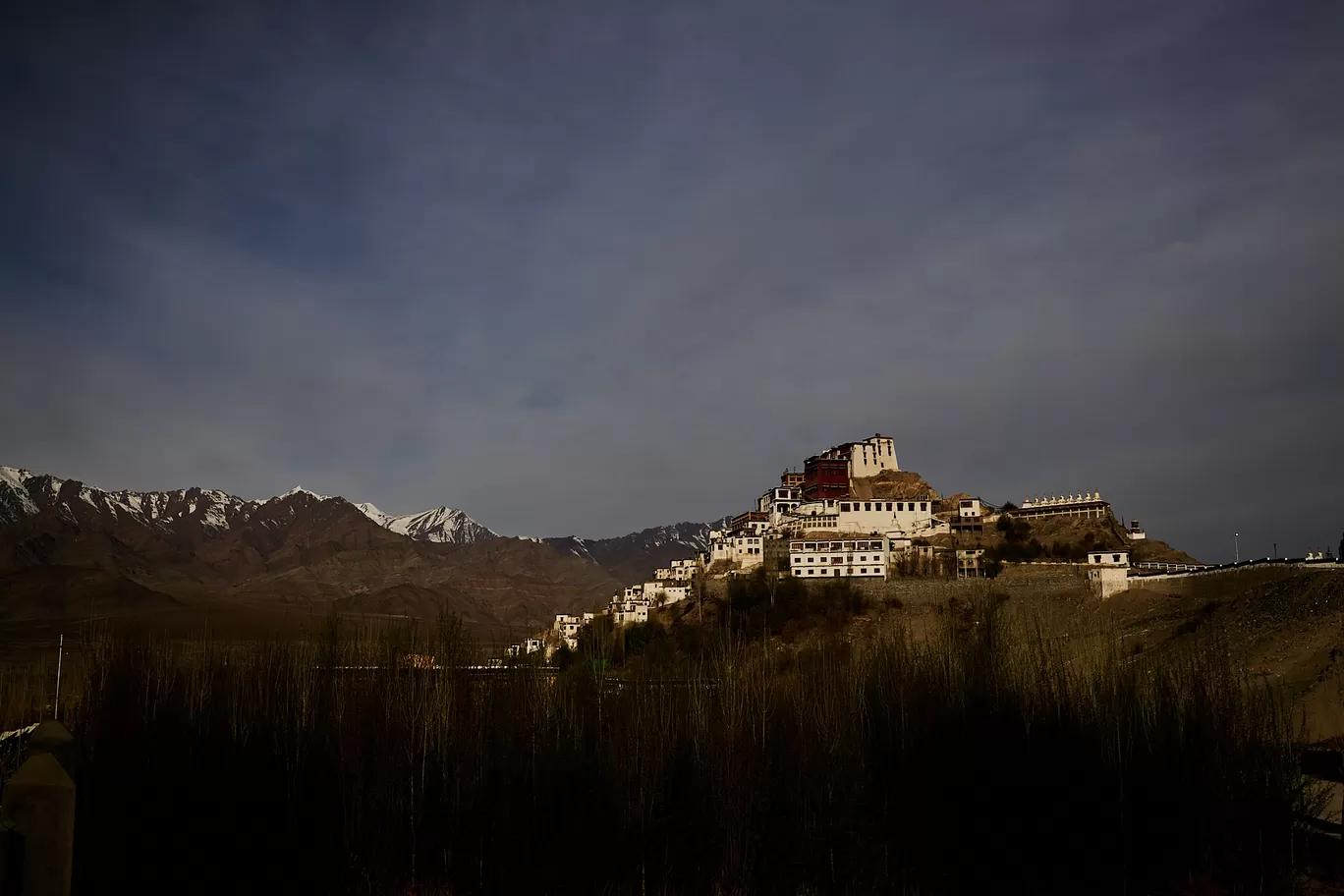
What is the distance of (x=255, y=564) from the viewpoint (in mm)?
193250

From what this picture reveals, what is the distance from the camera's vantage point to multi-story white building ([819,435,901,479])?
307 feet

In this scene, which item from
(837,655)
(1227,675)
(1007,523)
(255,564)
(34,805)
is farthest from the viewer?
(255,564)

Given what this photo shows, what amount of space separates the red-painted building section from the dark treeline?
66.8 meters

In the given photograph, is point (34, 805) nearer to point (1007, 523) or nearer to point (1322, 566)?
point (1322, 566)

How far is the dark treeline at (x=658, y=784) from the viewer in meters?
18.4

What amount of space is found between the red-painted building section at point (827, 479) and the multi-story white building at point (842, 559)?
14.8 m

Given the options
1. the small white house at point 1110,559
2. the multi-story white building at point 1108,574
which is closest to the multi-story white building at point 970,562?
the small white house at point 1110,559

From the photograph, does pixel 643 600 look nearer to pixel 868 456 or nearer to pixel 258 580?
pixel 868 456

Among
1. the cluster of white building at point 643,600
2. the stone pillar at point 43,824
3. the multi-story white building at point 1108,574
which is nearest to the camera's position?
the stone pillar at point 43,824

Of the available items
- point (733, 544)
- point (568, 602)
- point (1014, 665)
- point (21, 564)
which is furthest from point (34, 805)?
point (21, 564)

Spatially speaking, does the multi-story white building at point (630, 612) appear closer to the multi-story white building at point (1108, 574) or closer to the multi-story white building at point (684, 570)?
the multi-story white building at point (684, 570)

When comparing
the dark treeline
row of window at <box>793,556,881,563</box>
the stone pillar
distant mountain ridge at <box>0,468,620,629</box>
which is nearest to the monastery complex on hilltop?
row of window at <box>793,556,881,563</box>

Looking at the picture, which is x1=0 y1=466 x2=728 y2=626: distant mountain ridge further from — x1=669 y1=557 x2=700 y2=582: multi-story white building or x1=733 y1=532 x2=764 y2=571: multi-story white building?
x1=733 y1=532 x2=764 y2=571: multi-story white building

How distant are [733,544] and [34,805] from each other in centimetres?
7972
